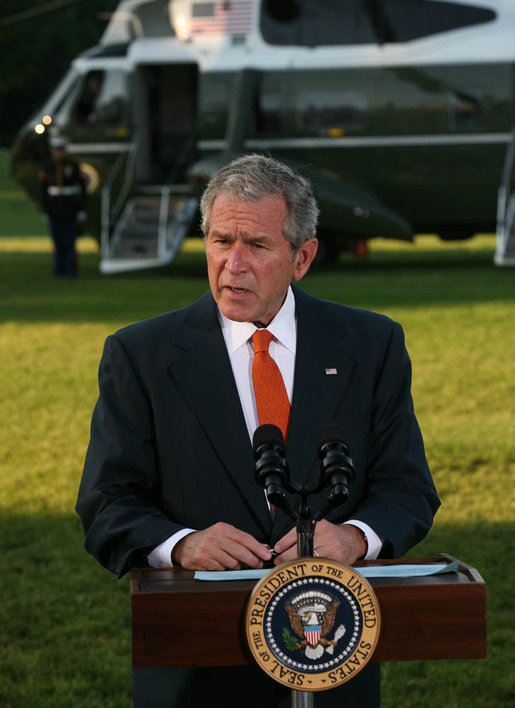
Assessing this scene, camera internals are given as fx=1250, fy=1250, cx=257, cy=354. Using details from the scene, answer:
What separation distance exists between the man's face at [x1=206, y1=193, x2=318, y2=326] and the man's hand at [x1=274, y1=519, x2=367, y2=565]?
1.84ft

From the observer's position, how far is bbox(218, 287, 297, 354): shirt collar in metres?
3.22

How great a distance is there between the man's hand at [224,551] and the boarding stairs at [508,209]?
19463mm

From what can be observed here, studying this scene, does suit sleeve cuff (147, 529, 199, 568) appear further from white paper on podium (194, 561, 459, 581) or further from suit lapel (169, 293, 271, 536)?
white paper on podium (194, 561, 459, 581)

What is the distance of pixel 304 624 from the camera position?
225 centimetres

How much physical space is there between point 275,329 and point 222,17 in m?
20.0

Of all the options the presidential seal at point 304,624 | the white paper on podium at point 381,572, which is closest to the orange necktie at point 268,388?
the white paper on podium at point 381,572

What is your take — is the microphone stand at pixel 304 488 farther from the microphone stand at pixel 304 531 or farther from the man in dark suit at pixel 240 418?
the man in dark suit at pixel 240 418

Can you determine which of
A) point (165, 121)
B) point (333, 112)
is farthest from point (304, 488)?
point (165, 121)

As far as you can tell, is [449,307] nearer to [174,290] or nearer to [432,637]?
[174,290]

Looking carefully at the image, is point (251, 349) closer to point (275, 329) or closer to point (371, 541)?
point (275, 329)

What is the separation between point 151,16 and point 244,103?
9.77ft

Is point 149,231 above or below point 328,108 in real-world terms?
below

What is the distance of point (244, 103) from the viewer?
71.5 ft

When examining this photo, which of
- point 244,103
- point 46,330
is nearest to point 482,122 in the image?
point 244,103
